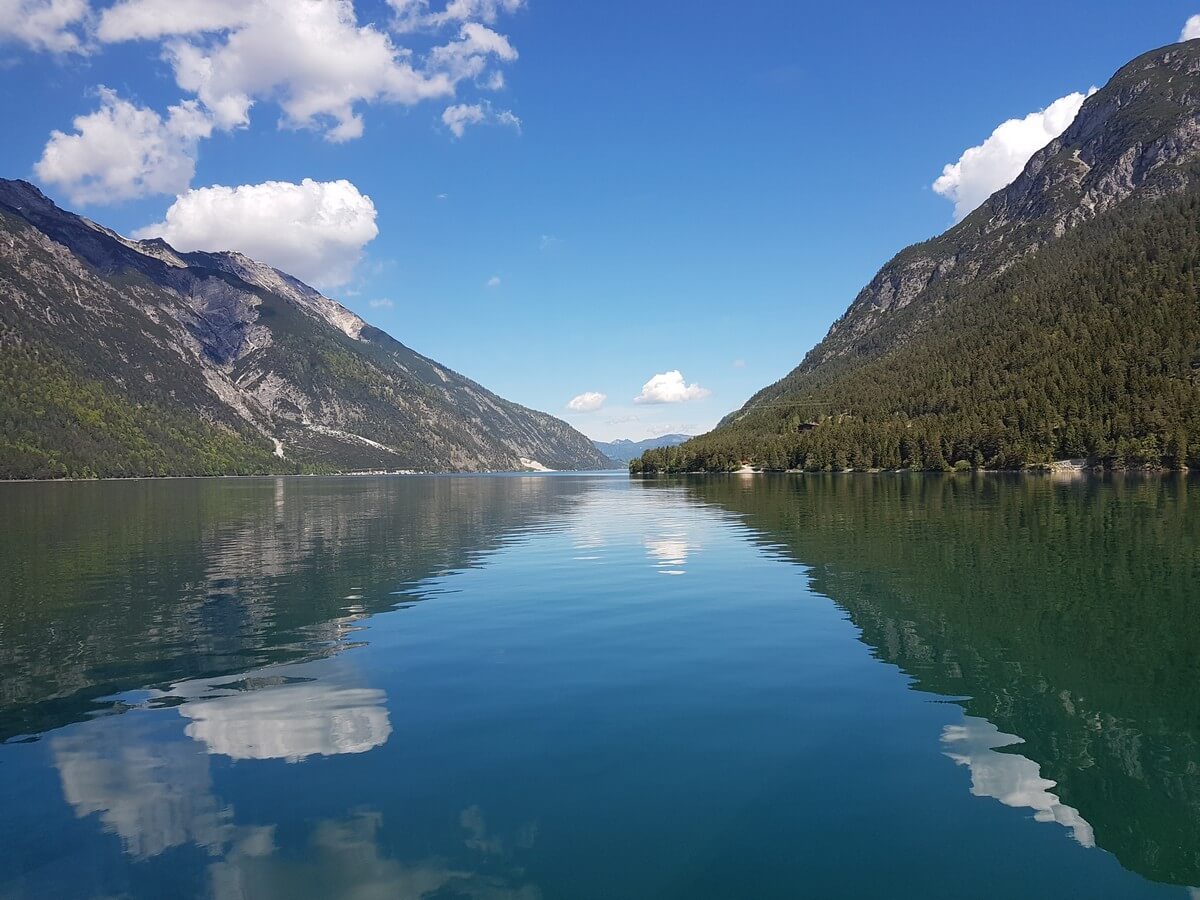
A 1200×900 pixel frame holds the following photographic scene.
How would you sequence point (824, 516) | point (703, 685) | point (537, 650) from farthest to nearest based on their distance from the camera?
1. point (824, 516)
2. point (537, 650)
3. point (703, 685)

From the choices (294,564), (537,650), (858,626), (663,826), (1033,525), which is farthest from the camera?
(1033,525)

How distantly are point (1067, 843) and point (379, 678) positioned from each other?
67.9 ft

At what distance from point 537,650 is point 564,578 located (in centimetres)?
1857

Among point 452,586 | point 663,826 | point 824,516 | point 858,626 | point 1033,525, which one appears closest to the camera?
point 663,826

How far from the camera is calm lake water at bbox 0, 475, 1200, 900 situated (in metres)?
13.3

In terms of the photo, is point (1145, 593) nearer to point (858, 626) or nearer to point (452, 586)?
point (858, 626)

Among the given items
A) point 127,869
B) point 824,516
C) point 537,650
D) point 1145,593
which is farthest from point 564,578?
point 824,516

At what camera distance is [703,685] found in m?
24.5

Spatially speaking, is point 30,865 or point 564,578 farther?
point 564,578

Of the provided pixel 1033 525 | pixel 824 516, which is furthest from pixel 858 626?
pixel 824 516

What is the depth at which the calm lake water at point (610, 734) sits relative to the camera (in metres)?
13.3

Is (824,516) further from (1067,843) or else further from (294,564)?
(1067,843)

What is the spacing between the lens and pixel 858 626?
3266 centimetres

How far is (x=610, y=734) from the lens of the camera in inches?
784
